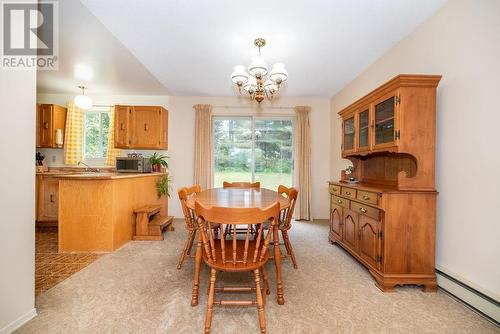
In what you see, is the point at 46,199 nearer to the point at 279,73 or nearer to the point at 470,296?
the point at 279,73

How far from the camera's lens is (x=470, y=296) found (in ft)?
5.82

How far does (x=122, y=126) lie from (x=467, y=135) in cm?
510

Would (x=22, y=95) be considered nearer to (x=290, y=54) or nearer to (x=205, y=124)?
(x=290, y=54)

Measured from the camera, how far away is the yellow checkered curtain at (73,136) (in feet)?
14.6

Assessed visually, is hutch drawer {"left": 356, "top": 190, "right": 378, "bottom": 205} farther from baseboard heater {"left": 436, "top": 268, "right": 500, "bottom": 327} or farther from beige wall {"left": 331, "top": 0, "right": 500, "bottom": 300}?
baseboard heater {"left": 436, "top": 268, "right": 500, "bottom": 327}

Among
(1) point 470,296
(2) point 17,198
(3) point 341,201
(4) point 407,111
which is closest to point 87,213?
(2) point 17,198

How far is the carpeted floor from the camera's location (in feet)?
5.04

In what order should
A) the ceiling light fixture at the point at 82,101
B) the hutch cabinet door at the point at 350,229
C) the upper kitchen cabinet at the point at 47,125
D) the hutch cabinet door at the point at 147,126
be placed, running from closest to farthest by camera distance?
the hutch cabinet door at the point at 350,229 → the ceiling light fixture at the point at 82,101 → the upper kitchen cabinet at the point at 47,125 → the hutch cabinet door at the point at 147,126

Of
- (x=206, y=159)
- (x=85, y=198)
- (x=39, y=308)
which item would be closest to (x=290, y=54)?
(x=206, y=159)

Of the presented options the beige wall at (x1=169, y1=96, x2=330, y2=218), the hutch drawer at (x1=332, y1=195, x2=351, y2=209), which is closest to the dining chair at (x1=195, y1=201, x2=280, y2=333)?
the hutch drawer at (x1=332, y1=195, x2=351, y2=209)

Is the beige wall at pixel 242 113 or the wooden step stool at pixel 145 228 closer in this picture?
the wooden step stool at pixel 145 228

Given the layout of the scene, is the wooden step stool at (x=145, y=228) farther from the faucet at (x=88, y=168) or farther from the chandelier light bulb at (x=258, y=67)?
the chandelier light bulb at (x=258, y=67)

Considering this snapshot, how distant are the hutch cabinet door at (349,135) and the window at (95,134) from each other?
473 cm

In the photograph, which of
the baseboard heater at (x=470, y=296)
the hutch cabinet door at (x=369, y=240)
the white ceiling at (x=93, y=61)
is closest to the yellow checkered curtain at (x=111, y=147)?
the white ceiling at (x=93, y=61)
